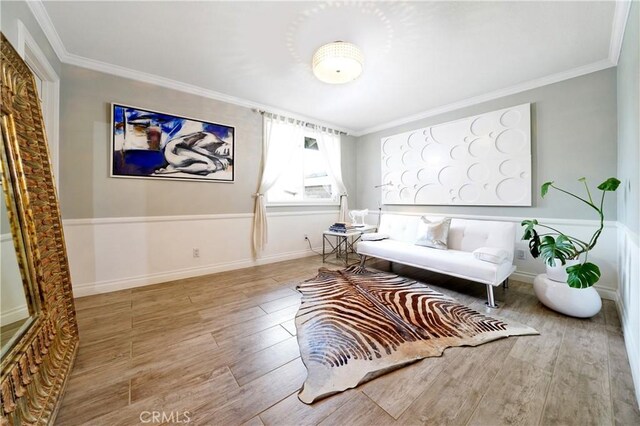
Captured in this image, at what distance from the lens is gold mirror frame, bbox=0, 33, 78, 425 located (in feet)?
3.05

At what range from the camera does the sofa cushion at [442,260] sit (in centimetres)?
216

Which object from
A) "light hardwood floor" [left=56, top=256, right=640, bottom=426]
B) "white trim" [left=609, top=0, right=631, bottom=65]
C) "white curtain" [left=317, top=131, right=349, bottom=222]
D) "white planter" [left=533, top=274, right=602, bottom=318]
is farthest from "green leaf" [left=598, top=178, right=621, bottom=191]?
"white curtain" [left=317, top=131, right=349, bottom=222]

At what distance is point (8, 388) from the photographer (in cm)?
85

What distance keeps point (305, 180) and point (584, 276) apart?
11.3ft

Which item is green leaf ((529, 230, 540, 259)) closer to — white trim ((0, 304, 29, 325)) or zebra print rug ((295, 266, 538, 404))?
zebra print rug ((295, 266, 538, 404))

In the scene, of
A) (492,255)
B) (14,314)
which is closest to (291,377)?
(14,314)

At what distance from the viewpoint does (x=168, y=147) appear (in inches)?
109

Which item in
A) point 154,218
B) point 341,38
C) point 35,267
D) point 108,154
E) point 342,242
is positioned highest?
point 341,38

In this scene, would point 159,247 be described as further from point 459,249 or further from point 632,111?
point 632,111

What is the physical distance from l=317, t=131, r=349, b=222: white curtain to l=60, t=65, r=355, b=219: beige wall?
1.46 meters

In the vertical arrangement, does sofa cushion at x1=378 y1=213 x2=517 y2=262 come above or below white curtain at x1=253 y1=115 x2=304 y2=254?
below

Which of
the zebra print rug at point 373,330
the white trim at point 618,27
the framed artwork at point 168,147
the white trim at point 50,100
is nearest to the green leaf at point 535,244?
the zebra print rug at point 373,330

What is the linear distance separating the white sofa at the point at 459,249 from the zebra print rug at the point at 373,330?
305mm

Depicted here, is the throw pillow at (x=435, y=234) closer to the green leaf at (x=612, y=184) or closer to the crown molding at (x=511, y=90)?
the green leaf at (x=612, y=184)
